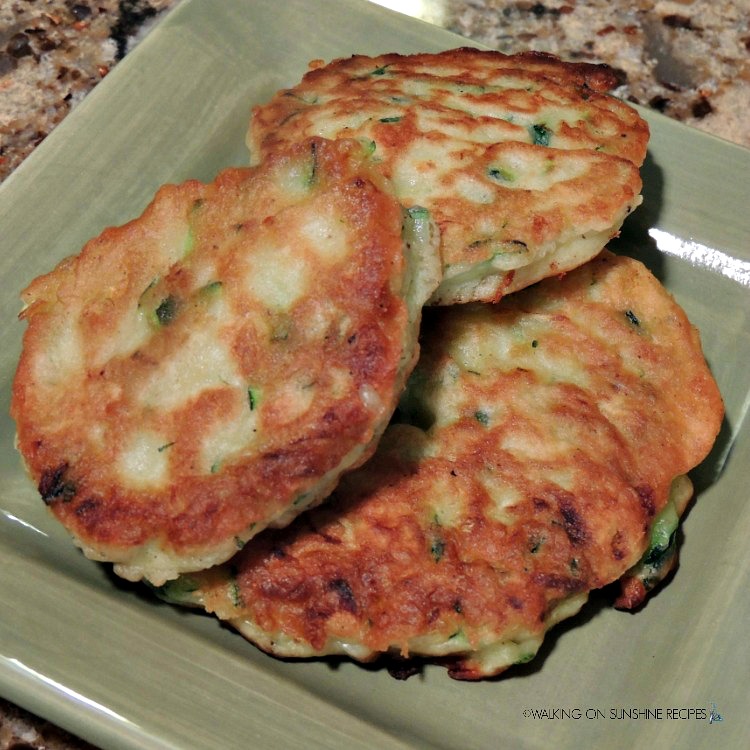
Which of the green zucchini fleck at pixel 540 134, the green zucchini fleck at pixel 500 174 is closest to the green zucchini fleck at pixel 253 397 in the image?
the green zucchini fleck at pixel 500 174

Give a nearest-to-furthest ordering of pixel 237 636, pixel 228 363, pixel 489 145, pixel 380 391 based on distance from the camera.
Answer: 1. pixel 380 391
2. pixel 228 363
3. pixel 237 636
4. pixel 489 145

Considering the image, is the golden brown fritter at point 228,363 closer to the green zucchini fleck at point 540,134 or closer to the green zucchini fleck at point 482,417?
the green zucchini fleck at point 482,417

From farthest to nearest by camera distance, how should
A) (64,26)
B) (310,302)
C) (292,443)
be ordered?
(64,26)
(310,302)
(292,443)

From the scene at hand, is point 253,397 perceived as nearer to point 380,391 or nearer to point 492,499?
point 380,391

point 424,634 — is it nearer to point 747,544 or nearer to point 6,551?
point 747,544

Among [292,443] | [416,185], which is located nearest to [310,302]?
[292,443]

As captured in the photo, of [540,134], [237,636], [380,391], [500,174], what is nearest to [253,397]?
Answer: [380,391]
